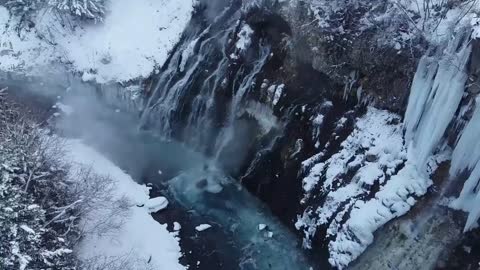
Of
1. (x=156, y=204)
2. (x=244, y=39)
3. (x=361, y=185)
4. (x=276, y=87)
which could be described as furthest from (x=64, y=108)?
(x=361, y=185)

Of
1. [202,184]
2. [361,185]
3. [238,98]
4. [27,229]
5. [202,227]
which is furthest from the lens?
[238,98]

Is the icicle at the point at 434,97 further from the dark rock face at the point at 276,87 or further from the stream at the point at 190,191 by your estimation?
the stream at the point at 190,191

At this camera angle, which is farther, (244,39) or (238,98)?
(244,39)

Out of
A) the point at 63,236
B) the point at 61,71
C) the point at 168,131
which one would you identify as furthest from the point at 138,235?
the point at 61,71

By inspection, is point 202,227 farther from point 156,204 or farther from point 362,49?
point 362,49

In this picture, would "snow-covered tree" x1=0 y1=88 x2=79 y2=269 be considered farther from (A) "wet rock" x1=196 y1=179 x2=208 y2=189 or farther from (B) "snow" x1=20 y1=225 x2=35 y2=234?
(A) "wet rock" x1=196 y1=179 x2=208 y2=189

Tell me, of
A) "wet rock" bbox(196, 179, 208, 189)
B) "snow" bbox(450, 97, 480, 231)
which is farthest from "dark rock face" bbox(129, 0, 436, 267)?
"snow" bbox(450, 97, 480, 231)

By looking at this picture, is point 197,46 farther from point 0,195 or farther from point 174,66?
point 0,195
